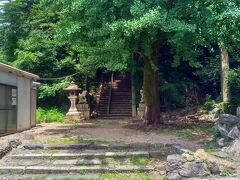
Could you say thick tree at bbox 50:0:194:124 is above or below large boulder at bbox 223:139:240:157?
above

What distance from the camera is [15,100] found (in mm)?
12750

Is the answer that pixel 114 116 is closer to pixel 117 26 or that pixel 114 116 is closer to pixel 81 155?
pixel 117 26

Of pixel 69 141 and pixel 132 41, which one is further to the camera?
pixel 132 41

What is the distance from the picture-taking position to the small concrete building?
11683 mm

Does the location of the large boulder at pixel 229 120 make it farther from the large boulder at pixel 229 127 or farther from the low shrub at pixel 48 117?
the low shrub at pixel 48 117

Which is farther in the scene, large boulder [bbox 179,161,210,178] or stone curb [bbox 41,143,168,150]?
stone curb [bbox 41,143,168,150]

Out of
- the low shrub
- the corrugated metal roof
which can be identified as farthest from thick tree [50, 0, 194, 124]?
the low shrub

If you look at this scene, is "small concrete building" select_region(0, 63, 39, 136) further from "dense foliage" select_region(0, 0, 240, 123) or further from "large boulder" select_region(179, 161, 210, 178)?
"large boulder" select_region(179, 161, 210, 178)

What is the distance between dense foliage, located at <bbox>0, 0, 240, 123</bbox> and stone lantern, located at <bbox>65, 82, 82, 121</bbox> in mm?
1304

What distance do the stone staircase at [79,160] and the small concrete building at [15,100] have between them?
2.92 metres

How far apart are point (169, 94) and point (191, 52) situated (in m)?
8.83

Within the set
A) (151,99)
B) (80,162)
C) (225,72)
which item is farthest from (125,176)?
(225,72)

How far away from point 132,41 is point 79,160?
14.5 ft

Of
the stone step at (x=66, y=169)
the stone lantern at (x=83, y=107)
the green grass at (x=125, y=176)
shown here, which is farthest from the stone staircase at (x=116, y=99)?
the green grass at (x=125, y=176)
